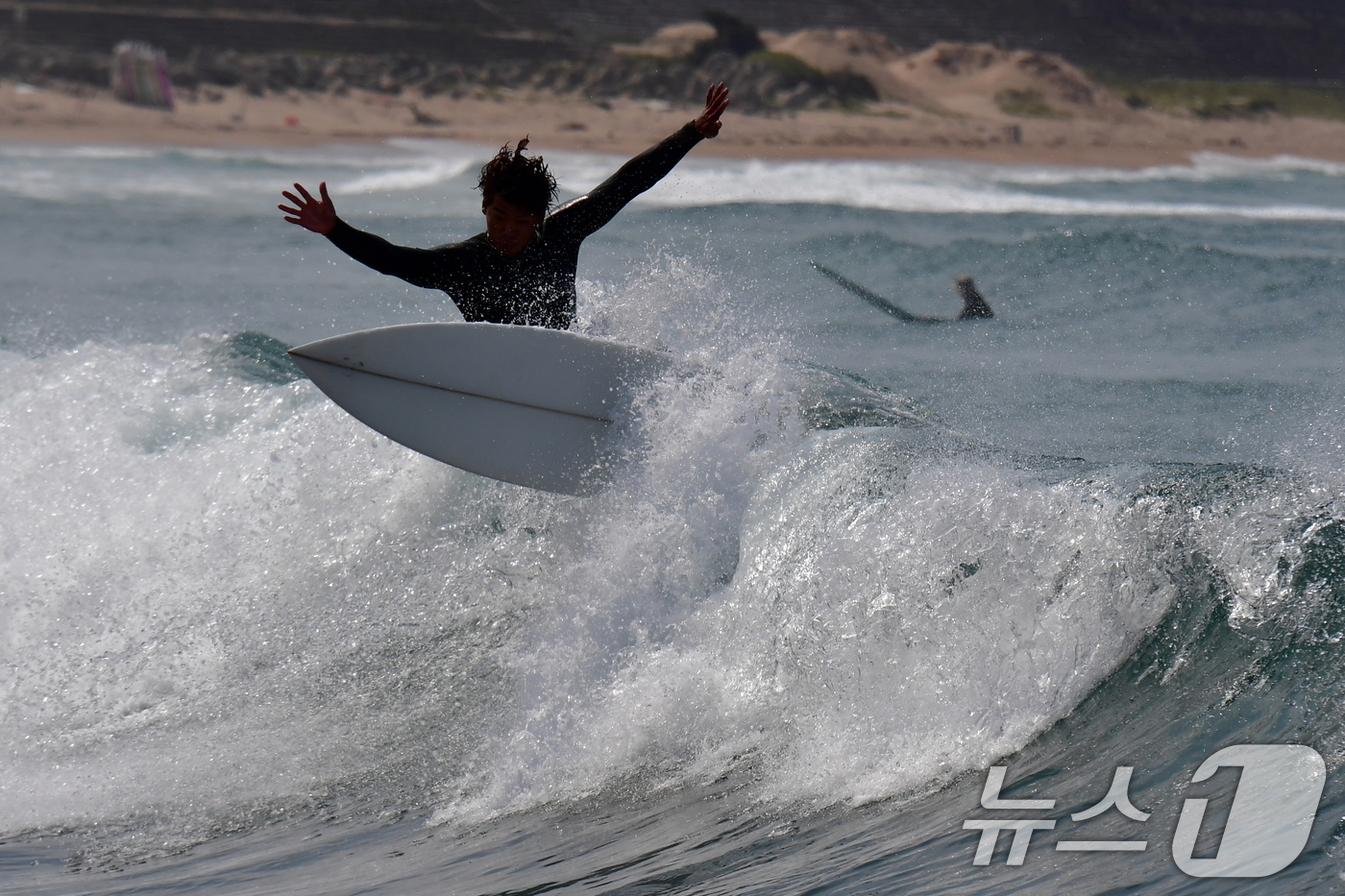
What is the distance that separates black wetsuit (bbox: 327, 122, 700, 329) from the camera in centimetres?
468

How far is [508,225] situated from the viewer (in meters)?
4.65

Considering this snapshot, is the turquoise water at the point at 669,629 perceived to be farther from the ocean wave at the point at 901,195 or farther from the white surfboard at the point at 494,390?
the ocean wave at the point at 901,195

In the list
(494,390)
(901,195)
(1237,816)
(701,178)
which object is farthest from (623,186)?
(701,178)

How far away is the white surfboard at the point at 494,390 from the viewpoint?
15.6 feet

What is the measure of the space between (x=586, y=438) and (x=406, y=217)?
14.3 meters

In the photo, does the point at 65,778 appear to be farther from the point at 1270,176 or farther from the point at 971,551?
the point at 1270,176

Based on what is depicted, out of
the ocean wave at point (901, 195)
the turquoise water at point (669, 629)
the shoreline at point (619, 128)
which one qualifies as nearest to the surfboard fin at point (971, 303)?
the turquoise water at point (669, 629)

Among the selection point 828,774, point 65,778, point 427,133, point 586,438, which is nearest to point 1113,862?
point 828,774

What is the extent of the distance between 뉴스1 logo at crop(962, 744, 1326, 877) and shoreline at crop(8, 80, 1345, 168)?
95.8 ft

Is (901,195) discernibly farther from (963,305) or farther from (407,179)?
(963,305)

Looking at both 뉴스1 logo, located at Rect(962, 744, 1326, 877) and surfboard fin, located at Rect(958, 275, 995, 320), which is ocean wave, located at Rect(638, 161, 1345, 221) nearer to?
surfboard fin, located at Rect(958, 275, 995, 320)

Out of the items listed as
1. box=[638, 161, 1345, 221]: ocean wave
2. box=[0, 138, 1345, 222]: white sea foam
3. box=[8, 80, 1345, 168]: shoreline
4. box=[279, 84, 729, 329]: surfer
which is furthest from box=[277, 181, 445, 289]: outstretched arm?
box=[8, 80, 1345, 168]: shoreline

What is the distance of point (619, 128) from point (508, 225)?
107 feet

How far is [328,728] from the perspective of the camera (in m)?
4.59
